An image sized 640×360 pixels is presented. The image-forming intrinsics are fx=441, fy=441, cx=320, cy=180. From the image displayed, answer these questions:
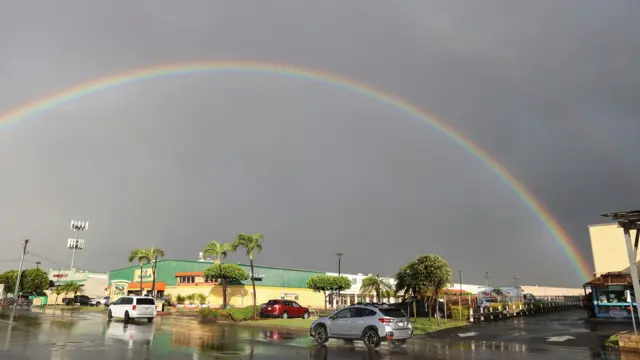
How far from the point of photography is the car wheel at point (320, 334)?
797 inches

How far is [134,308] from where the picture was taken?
109 feet

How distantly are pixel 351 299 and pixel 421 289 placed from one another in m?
51.3

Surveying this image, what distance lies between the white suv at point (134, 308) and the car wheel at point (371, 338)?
21138mm

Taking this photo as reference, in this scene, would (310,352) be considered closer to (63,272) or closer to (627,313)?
(627,313)

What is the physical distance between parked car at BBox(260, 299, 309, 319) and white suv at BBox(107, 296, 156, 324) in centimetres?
1056

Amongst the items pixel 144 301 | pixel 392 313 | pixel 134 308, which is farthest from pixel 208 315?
pixel 392 313

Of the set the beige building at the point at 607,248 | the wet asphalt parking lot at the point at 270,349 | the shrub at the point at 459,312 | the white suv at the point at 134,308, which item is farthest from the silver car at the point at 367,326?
the beige building at the point at 607,248

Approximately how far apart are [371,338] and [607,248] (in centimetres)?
4684

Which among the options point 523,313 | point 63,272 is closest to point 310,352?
point 523,313

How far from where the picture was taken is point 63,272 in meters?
116

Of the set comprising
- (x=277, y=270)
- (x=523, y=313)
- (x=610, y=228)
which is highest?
(x=610, y=228)

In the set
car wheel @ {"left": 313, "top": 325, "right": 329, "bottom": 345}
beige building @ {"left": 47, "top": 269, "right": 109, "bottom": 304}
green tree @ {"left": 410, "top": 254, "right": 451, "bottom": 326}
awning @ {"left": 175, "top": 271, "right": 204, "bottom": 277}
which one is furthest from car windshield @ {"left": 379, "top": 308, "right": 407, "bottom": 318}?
beige building @ {"left": 47, "top": 269, "right": 109, "bottom": 304}

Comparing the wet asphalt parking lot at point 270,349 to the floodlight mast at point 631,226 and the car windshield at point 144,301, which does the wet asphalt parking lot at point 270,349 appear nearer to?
the floodlight mast at point 631,226

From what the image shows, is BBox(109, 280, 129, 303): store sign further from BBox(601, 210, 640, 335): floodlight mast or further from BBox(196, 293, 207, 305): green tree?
BBox(601, 210, 640, 335): floodlight mast
